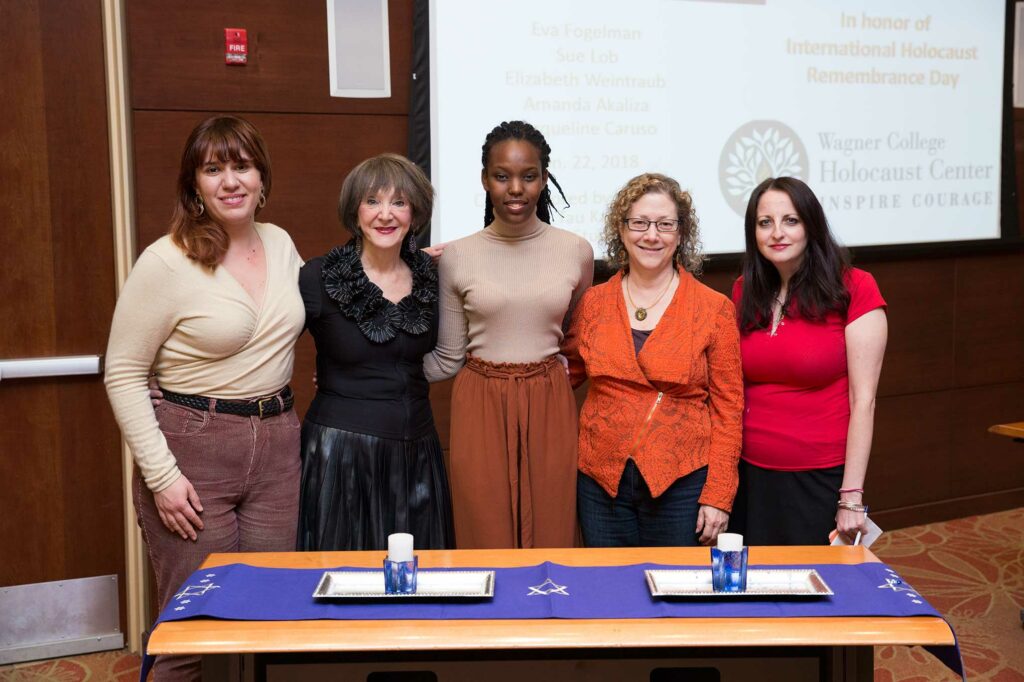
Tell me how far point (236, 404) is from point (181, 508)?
0.26 metres

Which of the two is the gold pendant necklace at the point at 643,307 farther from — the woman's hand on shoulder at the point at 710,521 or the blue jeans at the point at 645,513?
the woman's hand on shoulder at the point at 710,521

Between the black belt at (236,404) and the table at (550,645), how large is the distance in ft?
2.07

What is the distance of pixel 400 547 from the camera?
189 centimetres

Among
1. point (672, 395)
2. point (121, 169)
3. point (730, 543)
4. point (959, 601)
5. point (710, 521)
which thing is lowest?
point (959, 601)

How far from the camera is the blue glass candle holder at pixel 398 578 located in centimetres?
190

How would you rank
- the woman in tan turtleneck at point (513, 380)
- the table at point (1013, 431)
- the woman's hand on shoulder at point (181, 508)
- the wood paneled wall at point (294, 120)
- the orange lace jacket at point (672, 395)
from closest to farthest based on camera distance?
the woman's hand on shoulder at point (181, 508)
the orange lace jacket at point (672, 395)
the woman in tan turtleneck at point (513, 380)
the wood paneled wall at point (294, 120)
the table at point (1013, 431)

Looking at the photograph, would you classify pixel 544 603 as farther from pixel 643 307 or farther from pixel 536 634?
pixel 643 307

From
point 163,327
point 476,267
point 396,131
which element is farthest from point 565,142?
point 163,327

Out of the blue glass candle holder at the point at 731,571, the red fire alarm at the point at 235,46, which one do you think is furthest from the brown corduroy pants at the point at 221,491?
the red fire alarm at the point at 235,46

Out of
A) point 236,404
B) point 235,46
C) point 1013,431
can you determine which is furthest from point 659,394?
point 235,46

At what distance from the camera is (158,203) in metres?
3.40

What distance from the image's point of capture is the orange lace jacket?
2.46 m

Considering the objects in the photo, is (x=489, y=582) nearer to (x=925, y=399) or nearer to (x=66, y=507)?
(x=66, y=507)

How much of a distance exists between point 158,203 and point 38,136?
414 mm
